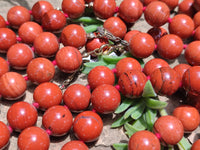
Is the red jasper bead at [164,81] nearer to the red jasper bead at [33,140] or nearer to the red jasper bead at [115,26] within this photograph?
the red jasper bead at [115,26]

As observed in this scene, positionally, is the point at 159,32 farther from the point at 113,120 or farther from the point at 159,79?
the point at 113,120

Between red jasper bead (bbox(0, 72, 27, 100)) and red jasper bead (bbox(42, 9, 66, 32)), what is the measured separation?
357 mm

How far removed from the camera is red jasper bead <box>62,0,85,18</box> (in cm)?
143

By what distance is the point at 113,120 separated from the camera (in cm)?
119

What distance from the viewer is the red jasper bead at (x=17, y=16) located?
1420 millimetres

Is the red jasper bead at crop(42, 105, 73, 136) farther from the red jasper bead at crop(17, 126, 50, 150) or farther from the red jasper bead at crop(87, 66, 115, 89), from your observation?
the red jasper bead at crop(87, 66, 115, 89)

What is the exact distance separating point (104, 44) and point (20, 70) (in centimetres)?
45

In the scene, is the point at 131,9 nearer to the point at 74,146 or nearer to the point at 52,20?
the point at 52,20

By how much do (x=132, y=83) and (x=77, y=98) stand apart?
0.80 feet

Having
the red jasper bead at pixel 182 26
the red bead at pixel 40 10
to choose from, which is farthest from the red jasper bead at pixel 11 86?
the red jasper bead at pixel 182 26

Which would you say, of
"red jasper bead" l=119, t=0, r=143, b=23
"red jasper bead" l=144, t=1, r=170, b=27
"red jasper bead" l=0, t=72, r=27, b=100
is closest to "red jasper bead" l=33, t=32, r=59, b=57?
"red jasper bead" l=0, t=72, r=27, b=100

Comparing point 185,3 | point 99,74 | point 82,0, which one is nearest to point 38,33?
point 82,0

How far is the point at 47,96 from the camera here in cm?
113

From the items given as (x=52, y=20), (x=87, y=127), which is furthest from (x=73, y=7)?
(x=87, y=127)
